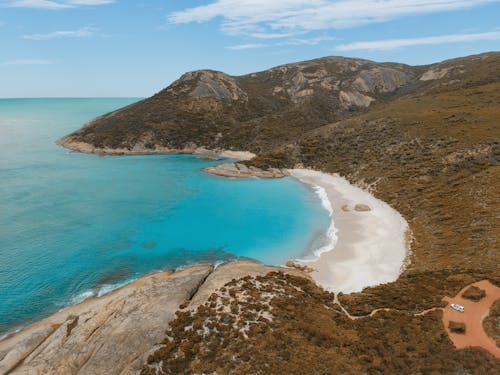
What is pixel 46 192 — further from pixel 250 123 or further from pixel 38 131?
pixel 38 131

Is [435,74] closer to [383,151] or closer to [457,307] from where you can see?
[383,151]

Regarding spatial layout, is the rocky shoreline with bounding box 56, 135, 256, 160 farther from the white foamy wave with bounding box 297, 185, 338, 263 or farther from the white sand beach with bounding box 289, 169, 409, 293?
the white sand beach with bounding box 289, 169, 409, 293

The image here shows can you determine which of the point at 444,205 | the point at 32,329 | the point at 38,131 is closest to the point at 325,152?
the point at 444,205

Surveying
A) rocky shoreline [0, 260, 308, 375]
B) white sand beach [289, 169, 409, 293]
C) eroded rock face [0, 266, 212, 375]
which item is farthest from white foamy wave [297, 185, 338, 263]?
eroded rock face [0, 266, 212, 375]

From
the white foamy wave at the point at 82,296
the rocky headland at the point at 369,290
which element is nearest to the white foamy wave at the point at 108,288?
the white foamy wave at the point at 82,296

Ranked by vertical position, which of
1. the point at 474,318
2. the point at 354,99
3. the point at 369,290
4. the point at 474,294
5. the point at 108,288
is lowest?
the point at 369,290

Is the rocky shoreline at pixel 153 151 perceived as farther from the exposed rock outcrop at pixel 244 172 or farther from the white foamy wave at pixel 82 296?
the white foamy wave at pixel 82 296

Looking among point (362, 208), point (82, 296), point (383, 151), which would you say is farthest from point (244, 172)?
point (82, 296)
